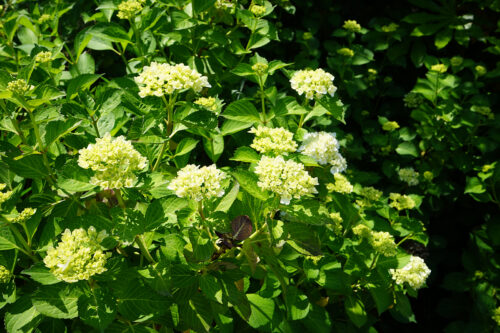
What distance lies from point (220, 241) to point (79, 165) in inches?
20.1

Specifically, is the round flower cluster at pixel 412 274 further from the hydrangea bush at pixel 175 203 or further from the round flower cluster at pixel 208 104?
the round flower cluster at pixel 208 104

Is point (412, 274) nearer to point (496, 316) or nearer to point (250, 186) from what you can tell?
point (496, 316)

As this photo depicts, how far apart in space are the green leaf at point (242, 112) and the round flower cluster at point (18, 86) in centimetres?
69

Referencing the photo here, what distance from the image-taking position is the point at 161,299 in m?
1.27

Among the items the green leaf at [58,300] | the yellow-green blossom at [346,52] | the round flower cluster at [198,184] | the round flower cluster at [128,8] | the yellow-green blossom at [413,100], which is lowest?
the yellow-green blossom at [413,100]

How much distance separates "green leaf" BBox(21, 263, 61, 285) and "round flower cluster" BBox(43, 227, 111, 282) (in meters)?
0.08

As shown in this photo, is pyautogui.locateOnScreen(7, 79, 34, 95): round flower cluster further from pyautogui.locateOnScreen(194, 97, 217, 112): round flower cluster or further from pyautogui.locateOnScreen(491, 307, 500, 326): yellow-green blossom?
pyautogui.locateOnScreen(491, 307, 500, 326): yellow-green blossom

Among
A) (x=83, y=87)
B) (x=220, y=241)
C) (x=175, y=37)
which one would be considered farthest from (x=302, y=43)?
(x=220, y=241)

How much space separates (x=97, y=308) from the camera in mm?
1187

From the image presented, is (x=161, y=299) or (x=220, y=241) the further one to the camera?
(x=220, y=241)

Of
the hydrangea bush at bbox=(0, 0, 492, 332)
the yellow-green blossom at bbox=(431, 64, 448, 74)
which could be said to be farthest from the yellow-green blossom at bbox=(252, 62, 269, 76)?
the yellow-green blossom at bbox=(431, 64, 448, 74)

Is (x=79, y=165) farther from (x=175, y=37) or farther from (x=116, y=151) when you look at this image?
(x=175, y=37)

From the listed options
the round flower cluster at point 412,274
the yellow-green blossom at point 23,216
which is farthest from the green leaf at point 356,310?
the yellow-green blossom at point 23,216

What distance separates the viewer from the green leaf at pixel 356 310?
5.89ft
